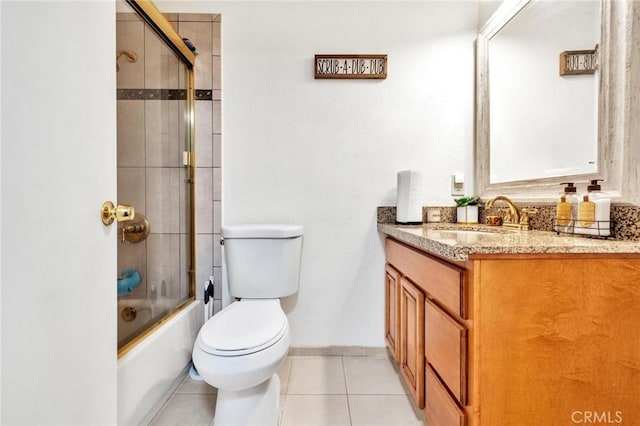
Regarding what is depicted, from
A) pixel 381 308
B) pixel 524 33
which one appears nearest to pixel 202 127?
pixel 381 308

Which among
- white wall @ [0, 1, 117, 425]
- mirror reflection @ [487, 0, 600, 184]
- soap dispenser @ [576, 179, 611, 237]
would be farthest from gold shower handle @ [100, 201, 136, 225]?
mirror reflection @ [487, 0, 600, 184]

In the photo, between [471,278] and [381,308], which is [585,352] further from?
[381,308]

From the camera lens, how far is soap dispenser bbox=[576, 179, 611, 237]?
1.00 meters

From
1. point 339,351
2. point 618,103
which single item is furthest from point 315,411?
point 618,103

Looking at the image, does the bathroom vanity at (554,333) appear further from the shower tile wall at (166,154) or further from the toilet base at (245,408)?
the shower tile wall at (166,154)

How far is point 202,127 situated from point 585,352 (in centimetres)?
193

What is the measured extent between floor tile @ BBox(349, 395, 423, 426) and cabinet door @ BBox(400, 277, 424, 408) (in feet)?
0.46

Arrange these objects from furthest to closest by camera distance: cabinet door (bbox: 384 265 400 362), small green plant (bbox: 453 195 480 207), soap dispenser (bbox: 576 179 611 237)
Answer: small green plant (bbox: 453 195 480 207) → cabinet door (bbox: 384 265 400 362) → soap dispenser (bbox: 576 179 611 237)

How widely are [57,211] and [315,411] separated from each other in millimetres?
1266

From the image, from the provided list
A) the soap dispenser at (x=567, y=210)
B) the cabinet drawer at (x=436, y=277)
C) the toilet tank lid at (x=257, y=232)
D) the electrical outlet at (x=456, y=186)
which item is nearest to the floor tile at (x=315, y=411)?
the cabinet drawer at (x=436, y=277)

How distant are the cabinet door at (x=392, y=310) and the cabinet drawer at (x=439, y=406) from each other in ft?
1.21

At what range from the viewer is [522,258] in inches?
31.9

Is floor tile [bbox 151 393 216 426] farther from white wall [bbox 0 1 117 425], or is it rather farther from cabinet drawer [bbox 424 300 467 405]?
cabinet drawer [bbox 424 300 467 405]

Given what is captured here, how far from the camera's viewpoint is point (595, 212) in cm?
102
